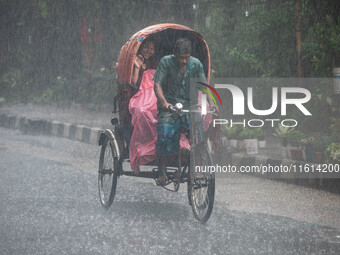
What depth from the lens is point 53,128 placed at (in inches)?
546

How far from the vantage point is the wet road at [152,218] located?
15.5 ft

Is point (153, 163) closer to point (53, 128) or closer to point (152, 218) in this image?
point (152, 218)

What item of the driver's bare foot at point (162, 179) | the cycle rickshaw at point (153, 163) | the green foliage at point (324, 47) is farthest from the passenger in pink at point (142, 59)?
the green foliage at point (324, 47)

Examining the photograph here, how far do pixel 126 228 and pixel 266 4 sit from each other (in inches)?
318

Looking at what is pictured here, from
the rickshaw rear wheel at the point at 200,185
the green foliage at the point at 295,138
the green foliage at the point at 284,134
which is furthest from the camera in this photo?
the green foliage at the point at 284,134

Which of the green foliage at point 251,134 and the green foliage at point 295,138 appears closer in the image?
the green foliage at point 295,138

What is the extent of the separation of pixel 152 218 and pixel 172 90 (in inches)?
46.9

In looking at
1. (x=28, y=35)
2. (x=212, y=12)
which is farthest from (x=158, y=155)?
(x=28, y=35)

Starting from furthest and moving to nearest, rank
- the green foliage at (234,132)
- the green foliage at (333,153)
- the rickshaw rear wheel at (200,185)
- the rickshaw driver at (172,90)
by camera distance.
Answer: the green foliage at (234,132) < the green foliage at (333,153) < the rickshaw driver at (172,90) < the rickshaw rear wheel at (200,185)

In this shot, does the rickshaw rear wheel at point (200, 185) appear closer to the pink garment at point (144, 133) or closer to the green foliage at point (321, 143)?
the pink garment at point (144, 133)

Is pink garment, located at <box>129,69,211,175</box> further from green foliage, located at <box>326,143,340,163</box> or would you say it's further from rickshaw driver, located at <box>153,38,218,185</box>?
green foliage, located at <box>326,143,340,163</box>

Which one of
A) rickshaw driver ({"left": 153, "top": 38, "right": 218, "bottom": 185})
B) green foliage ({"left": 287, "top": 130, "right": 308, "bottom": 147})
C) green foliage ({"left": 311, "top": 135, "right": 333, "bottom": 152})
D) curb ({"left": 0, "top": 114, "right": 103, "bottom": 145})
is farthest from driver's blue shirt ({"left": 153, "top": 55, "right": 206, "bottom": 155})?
curb ({"left": 0, "top": 114, "right": 103, "bottom": 145})

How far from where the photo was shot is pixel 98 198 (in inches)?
261

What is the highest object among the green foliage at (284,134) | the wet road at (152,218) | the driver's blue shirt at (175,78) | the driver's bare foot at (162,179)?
the driver's blue shirt at (175,78)
